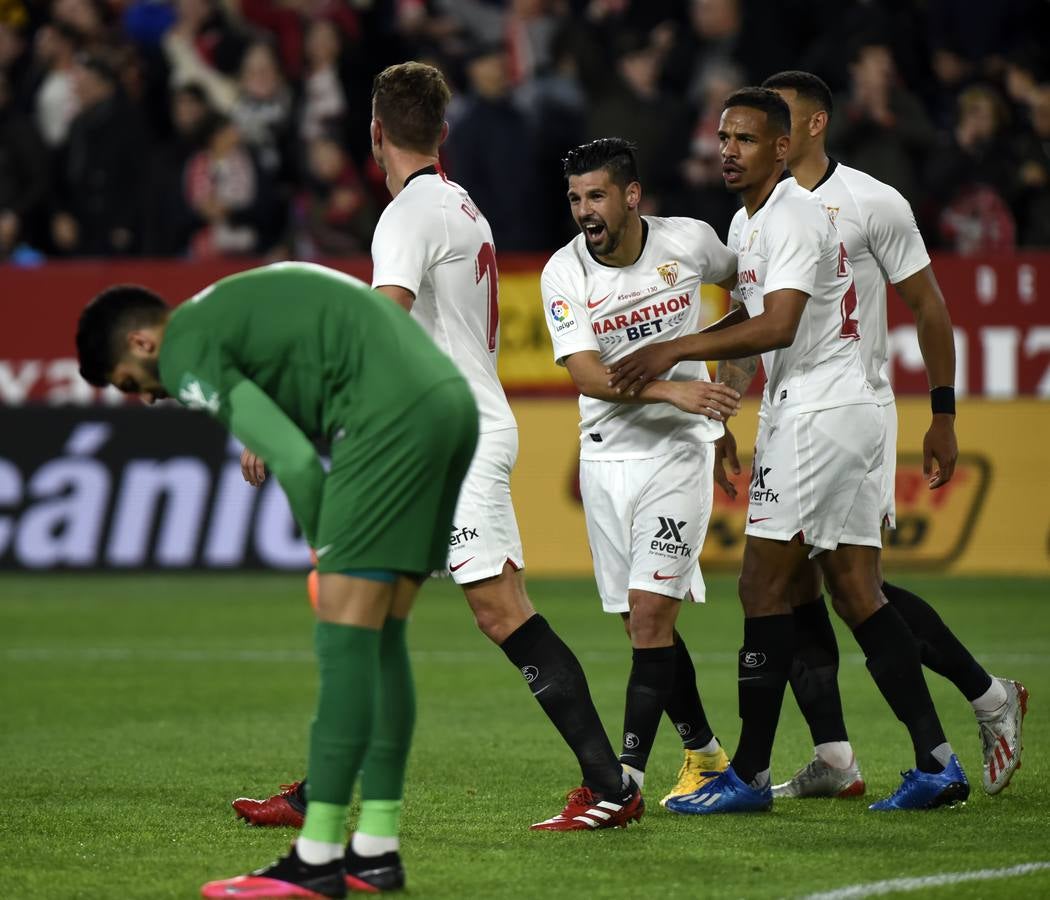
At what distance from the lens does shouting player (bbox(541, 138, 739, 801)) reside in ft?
20.2

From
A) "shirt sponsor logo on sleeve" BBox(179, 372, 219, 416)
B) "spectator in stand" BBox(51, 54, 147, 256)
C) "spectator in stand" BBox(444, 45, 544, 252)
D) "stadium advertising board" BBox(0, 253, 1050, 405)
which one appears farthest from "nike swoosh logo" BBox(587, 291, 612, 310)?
"spectator in stand" BBox(51, 54, 147, 256)

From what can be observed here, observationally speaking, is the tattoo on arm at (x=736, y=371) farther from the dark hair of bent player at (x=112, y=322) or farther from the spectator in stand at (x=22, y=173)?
the spectator in stand at (x=22, y=173)

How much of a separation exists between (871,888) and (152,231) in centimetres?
1261

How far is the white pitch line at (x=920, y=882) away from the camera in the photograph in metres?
4.80

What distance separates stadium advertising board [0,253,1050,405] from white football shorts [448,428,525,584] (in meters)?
8.44

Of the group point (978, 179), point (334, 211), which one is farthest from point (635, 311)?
point (334, 211)

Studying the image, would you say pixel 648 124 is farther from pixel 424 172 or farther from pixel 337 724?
pixel 337 724

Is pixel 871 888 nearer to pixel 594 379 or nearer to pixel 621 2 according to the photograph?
pixel 594 379

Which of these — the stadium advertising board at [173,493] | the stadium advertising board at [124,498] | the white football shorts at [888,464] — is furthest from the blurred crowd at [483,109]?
the white football shorts at [888,464]

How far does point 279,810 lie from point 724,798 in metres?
1.47

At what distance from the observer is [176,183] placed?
16328mm

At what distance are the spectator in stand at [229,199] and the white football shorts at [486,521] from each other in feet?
33.6

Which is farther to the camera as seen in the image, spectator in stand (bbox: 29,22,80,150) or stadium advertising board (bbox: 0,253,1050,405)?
spectator in stand (bbox: 29,22,80,150)

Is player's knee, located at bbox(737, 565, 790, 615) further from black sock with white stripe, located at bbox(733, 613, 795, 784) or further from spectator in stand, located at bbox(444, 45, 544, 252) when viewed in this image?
spectator in stand, located at bbox(444, 45, 544, 252)
